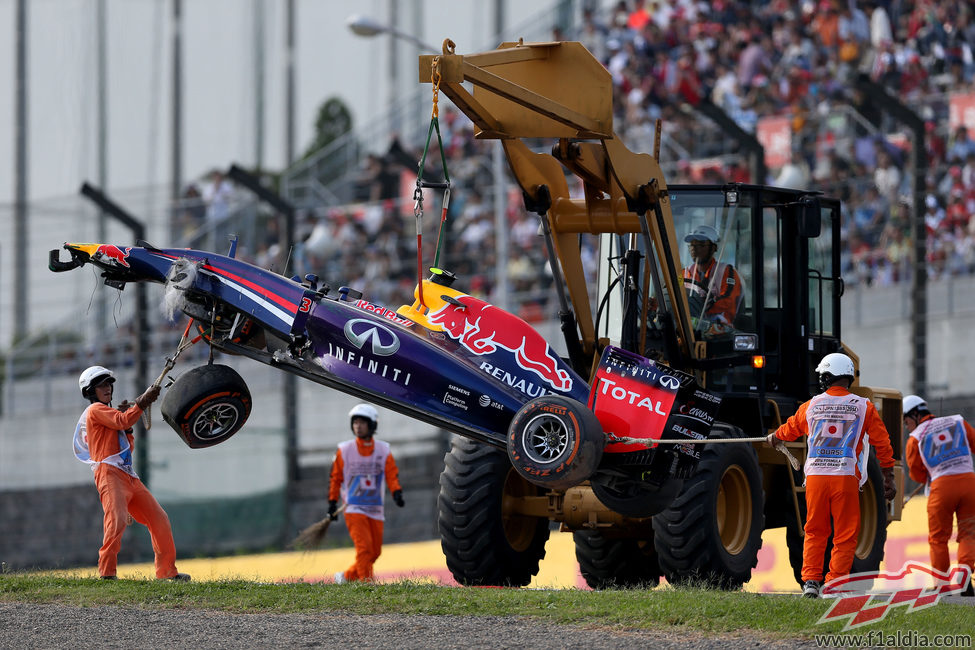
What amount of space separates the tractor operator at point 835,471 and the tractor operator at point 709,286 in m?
1.62

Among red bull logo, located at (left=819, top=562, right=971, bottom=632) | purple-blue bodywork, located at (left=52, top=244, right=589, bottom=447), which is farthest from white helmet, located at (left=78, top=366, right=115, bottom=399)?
red bull logo, located at (left=819, top=562, right=971, bottom=632)

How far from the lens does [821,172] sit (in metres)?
20.0

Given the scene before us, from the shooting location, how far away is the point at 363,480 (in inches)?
564

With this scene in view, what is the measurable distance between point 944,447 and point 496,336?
4387 millimetres

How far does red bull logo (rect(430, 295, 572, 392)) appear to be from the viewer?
10102 millimetres

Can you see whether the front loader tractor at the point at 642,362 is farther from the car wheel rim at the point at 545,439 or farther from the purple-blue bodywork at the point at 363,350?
the purple-blue bodywork at the point at 363,350

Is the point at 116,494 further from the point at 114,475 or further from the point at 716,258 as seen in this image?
the point at 716,258

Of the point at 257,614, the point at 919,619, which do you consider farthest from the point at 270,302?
the point at 919,619

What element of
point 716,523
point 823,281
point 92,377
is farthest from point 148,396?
point 823,281

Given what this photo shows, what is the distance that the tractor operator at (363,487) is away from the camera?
46.8 feet

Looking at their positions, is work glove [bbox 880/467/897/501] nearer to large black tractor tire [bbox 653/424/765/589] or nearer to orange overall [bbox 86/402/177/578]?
large black tractor tire [bbox 653/424/765/589]

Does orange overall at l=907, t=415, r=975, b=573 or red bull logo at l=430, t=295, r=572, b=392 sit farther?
orange overall at l=907, t=415, r=975, b=573

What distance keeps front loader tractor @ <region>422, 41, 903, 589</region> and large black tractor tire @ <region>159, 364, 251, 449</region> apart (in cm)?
A: 137

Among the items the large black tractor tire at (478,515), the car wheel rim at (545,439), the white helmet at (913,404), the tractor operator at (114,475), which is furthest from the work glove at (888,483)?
the tractor operator at (114,475)
